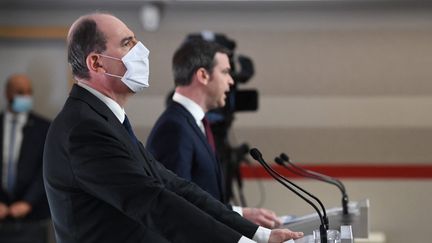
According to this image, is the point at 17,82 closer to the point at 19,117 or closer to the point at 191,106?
the point at 19,117

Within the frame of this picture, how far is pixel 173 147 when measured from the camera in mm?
2969

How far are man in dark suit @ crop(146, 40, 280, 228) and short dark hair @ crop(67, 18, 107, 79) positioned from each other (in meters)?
0.86

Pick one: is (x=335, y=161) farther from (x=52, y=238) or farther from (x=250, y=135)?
(x=52, y=238)

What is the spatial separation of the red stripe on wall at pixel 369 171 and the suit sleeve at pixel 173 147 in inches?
98.8

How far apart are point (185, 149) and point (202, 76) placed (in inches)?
15.5

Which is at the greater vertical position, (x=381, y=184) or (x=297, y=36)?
(x=297, y=36)

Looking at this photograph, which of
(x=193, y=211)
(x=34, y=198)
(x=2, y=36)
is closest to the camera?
(x=193, y=211)

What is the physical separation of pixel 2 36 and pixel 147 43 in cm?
106

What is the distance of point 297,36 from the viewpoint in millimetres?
5641

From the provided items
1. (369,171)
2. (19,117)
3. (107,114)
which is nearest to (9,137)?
(19,117)

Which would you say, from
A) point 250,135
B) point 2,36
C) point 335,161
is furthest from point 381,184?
point 2,36

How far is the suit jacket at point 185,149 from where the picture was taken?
296 centimetres

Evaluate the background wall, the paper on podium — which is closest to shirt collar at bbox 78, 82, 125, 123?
the paper on podium

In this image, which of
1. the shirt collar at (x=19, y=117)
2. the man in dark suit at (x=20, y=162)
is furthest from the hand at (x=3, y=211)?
the shirt collar at (x=19, y=117)
